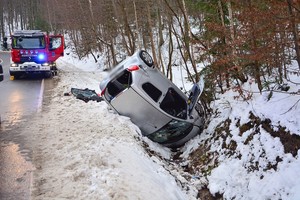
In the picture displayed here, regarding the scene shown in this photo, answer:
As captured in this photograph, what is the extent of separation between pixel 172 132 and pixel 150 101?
1.13 meters

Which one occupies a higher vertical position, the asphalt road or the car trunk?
the car trunk

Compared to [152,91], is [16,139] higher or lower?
lower

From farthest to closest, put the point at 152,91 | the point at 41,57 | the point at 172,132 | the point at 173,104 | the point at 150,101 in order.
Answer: the point at 41,57 < the point at 173,104 < the point at 172,132 < the point at 152,91 < the point at 150,101

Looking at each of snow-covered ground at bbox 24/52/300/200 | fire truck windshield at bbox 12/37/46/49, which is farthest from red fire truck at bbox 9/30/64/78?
snow-covered ground at bbox 24/52/300/200

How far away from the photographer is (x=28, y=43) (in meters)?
18.5

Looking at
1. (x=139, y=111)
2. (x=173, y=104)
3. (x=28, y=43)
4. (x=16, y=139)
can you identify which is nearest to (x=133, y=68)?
(x=139, y=111)

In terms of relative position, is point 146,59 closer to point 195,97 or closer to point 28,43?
point 195,97

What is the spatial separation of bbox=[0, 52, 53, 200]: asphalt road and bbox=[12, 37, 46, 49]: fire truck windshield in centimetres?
297

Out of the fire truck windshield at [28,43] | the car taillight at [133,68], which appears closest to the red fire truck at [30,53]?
the fire truck windshield at [28,43]

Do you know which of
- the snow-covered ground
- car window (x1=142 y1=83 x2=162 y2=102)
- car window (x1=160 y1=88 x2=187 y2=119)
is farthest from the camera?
car window (x1=160 y1=88 x2=187 y2=119)

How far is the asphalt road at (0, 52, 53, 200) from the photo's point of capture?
18.2ft

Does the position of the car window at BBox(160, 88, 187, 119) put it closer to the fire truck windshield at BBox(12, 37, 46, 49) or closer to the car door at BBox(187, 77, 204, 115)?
the car door at BBox(187, 77, 204, 115)

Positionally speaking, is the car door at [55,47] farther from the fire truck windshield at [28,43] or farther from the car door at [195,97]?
the car door at [195,97]

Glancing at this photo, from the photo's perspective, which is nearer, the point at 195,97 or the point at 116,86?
the point at 195,97
